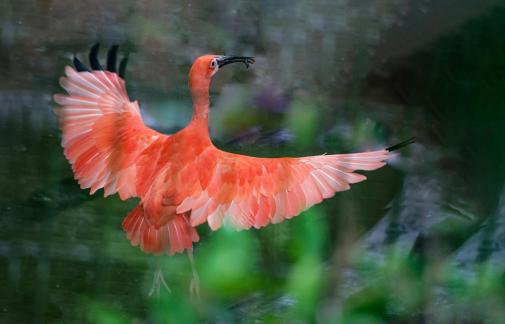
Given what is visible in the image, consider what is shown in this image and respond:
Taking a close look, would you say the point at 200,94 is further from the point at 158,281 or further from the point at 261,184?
the point at 158,281

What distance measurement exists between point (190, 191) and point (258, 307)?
1.95 ft

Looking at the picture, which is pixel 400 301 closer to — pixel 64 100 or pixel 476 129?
pixel 476 129

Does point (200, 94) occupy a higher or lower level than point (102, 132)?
higher

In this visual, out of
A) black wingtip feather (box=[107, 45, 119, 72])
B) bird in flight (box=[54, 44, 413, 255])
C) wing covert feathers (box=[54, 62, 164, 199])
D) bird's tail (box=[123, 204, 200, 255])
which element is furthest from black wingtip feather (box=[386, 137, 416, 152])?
black wingtip feather (box=[107, 45, 119, 72])

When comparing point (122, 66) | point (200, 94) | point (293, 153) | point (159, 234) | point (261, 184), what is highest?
point (122, 66)

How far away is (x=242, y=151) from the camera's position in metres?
3.02

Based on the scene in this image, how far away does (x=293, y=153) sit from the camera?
9.88ft

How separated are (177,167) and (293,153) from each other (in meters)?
0.49

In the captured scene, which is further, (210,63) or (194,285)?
(194,285)

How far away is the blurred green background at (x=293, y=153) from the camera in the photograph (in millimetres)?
2977

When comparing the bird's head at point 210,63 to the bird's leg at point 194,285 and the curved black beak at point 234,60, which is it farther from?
the bird's leg at point 194,285

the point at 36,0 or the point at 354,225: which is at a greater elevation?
the point at 36,0

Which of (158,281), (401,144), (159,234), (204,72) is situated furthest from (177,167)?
(401,144)

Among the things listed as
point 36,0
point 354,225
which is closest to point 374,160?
point 354,225
